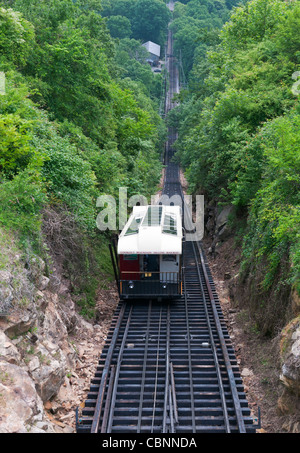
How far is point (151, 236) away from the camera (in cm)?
1514

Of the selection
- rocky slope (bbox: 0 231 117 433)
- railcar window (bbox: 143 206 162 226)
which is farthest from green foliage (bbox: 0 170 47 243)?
railcar window (bbox: 143 206 162 226)

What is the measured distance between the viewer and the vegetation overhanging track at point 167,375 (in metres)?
9.49

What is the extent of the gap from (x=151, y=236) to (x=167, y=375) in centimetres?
556

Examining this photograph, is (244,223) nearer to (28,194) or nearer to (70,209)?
(70,209)

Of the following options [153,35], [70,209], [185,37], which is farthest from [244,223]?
[153,35]

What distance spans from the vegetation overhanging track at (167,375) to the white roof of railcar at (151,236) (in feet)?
7.87

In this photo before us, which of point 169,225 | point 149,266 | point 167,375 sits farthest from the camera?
point 169,225

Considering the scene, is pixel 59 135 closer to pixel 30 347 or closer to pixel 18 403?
pixel 30 347

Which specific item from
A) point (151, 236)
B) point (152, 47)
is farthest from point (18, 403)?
point (152, 47)

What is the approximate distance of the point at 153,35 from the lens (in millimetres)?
126312

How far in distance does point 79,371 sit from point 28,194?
543 cm

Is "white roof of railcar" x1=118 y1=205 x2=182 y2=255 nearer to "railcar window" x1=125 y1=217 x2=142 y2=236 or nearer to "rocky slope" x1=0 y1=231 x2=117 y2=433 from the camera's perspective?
"railcar window" x1=125 y1=217 x2=142 y2=236

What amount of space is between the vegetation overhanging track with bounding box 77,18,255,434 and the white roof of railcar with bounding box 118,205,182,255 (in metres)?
2.40

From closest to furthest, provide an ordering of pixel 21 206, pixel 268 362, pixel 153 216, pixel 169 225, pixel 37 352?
1. pixel 37 352
2. pixel 268 362
3. pixel 21 206
4. pixel 169 225
5. pixel 153 216
